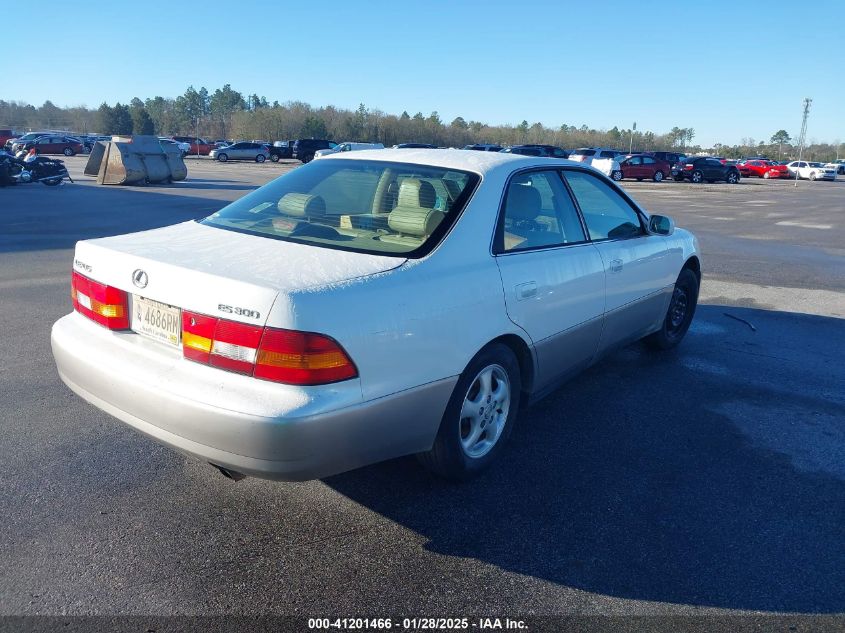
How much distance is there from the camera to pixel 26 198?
1797cm

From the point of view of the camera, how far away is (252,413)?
259cm

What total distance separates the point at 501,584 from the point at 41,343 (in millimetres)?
4545

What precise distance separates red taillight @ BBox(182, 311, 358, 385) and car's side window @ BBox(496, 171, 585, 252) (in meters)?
1.26

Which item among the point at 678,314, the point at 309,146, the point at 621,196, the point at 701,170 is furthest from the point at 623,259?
the point at 309,146

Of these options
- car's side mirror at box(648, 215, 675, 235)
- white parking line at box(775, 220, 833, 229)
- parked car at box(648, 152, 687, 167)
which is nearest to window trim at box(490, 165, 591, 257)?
car's side mirror at box(648, 215, 675, 235)

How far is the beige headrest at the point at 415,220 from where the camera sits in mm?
3389

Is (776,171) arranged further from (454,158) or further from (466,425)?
(466,425)

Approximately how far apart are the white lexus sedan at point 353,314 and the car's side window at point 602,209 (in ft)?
0.10

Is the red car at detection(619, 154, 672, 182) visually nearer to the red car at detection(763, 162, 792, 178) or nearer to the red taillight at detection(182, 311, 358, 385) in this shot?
the red car at detection(763, 162, 792, 178)

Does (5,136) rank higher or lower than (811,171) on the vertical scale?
lower

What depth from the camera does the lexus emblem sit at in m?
2.96

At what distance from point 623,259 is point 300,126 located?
292 feet

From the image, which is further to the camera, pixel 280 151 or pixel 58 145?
pixel 280 151

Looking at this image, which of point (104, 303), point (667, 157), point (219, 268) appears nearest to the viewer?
point (219, 268)
